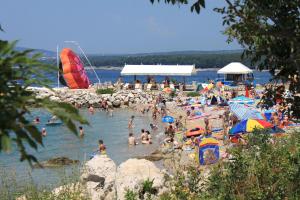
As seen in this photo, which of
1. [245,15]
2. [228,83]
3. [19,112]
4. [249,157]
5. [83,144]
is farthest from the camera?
[228,83]

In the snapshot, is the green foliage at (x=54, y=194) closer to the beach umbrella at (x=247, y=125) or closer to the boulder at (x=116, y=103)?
the beach umbrella at (x=247, y=125)

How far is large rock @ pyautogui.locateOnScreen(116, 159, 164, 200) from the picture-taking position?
656 cm

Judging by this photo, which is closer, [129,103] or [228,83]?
[129,103]

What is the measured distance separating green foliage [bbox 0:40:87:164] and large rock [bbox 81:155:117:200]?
5166 millimetres

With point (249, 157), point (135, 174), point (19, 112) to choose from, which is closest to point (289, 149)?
point (249, 157)

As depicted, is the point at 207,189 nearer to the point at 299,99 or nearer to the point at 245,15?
the point at 299,99

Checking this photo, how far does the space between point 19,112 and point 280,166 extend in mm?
3900

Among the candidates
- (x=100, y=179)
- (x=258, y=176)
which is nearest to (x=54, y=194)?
(x=100, y=179)

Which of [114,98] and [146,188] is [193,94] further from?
[146,188]

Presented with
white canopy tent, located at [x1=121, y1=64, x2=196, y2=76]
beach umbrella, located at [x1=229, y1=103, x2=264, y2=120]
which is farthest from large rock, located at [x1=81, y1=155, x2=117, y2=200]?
white canopy tent, located at [x1=121, y1=64, x2=196, y2=76]

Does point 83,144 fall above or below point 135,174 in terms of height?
below

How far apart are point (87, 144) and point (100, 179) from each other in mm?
14296

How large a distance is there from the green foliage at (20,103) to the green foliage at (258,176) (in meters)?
3.05

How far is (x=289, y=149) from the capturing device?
244 inches
